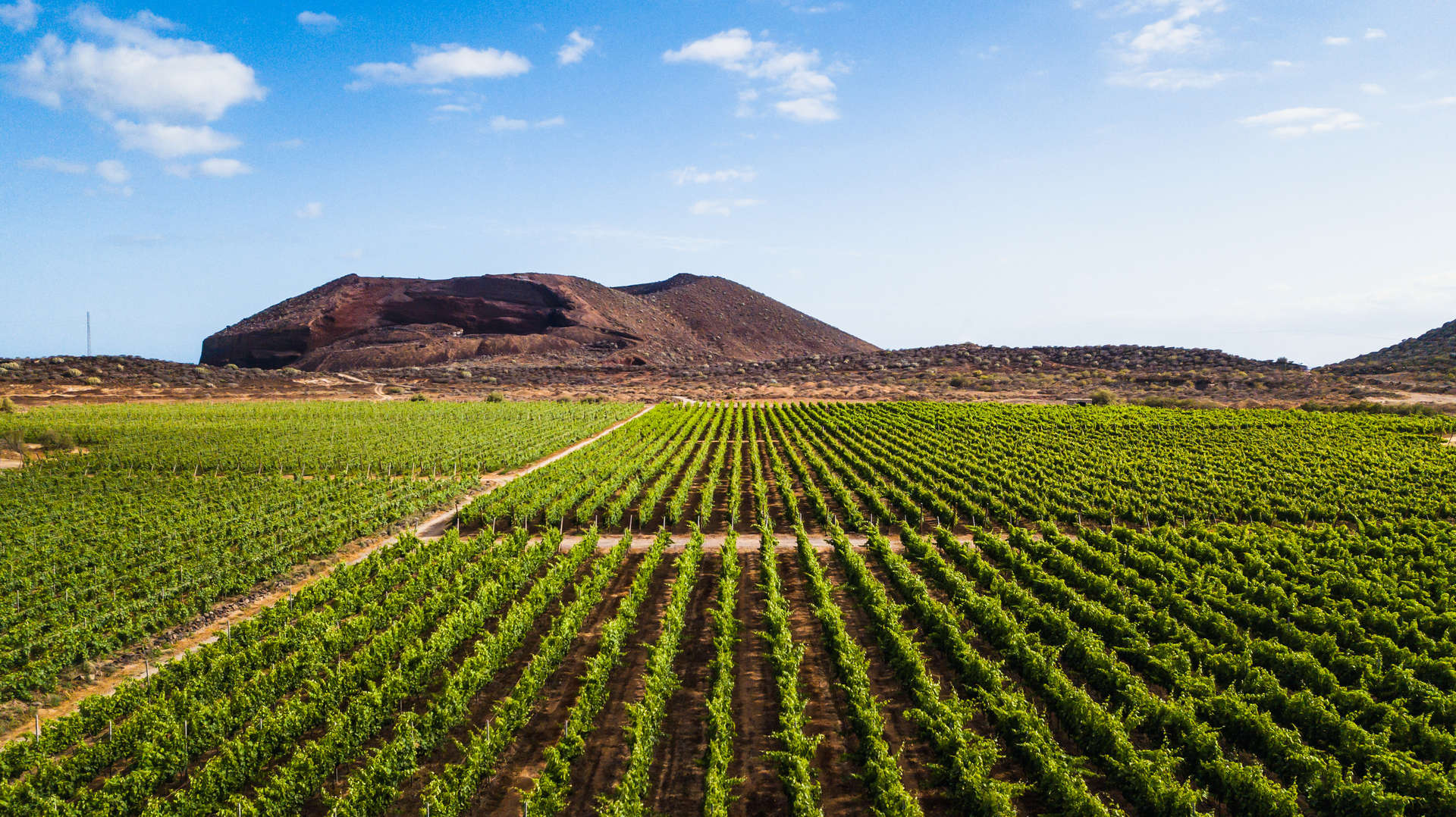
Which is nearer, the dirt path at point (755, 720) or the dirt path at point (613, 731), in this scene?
the dirt path at point (755, 720)

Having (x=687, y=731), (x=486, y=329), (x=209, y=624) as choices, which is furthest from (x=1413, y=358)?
(x=486, y=329)

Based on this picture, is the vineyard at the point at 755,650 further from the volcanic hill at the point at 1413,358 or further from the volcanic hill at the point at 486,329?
the volcanic hill at the point at 486,329

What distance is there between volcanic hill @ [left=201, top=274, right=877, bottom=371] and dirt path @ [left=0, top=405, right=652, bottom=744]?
9618 cm

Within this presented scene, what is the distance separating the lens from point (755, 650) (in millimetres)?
14875

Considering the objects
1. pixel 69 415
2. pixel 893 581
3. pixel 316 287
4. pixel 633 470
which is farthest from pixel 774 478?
pixel 316 287

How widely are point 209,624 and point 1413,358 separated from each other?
122151mm

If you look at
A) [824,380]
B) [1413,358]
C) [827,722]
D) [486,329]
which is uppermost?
[486,329]

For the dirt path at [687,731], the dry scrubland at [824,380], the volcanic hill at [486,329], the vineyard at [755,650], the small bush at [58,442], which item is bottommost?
the dirt path at [687,731]

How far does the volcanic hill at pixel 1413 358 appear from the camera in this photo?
79688 millimetres

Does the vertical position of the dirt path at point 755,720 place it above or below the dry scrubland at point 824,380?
below

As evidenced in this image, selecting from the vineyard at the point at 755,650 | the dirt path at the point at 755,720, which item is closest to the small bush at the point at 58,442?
the vineyard at the point at 755,650

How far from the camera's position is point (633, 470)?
34.4m

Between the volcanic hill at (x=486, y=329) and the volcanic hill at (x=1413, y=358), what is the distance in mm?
96276

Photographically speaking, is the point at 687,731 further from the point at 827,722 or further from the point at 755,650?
the point at 755,650
